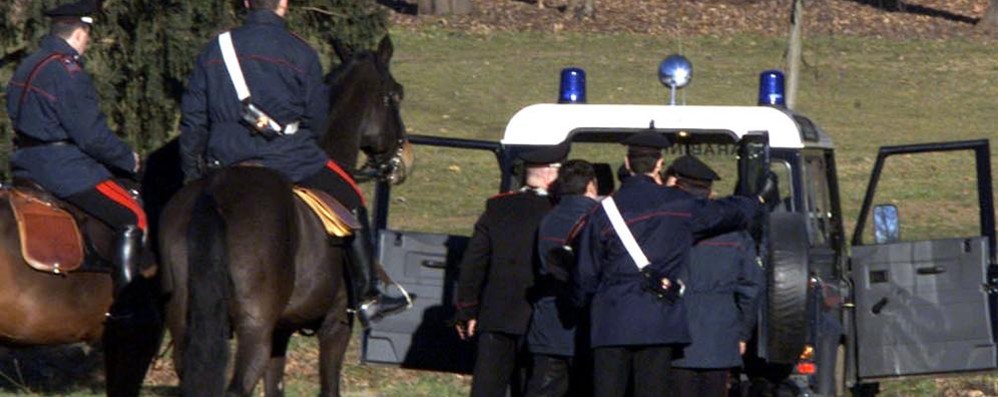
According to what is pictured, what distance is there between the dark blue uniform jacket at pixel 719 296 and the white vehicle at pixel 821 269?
101cm

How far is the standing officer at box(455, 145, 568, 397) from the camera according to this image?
409 inches

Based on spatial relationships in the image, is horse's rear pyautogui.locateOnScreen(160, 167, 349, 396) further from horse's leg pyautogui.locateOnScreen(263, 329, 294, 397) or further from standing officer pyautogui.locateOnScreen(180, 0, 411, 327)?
horse's leg pyautogui.locateOnScreen(263, 329, 294, 397)

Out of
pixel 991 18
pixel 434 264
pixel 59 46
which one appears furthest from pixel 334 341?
pixel 991 18

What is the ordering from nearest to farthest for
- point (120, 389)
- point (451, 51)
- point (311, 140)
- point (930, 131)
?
1. point (311, 140)
2. point (120, 389)
3. point (930, 131)
4. point (451, 51)

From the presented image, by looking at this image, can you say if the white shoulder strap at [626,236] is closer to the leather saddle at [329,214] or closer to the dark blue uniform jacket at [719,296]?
the dark blue uniform jacket at [719,296]

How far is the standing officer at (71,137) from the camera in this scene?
1024 centimetres

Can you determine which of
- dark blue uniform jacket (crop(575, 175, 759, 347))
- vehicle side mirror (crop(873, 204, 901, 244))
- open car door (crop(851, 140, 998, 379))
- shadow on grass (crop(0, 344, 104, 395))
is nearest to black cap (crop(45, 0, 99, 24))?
dark blue uniform jacket (crop(575, 175, 759, 347))

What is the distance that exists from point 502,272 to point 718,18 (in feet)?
102

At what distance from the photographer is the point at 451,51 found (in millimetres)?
36406

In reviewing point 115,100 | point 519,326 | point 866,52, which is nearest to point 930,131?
point 866,52

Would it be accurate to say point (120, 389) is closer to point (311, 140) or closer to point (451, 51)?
point (311, 140)

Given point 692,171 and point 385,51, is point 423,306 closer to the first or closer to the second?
point 385,51

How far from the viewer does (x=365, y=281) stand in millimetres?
10320

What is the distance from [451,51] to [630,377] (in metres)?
26.9
